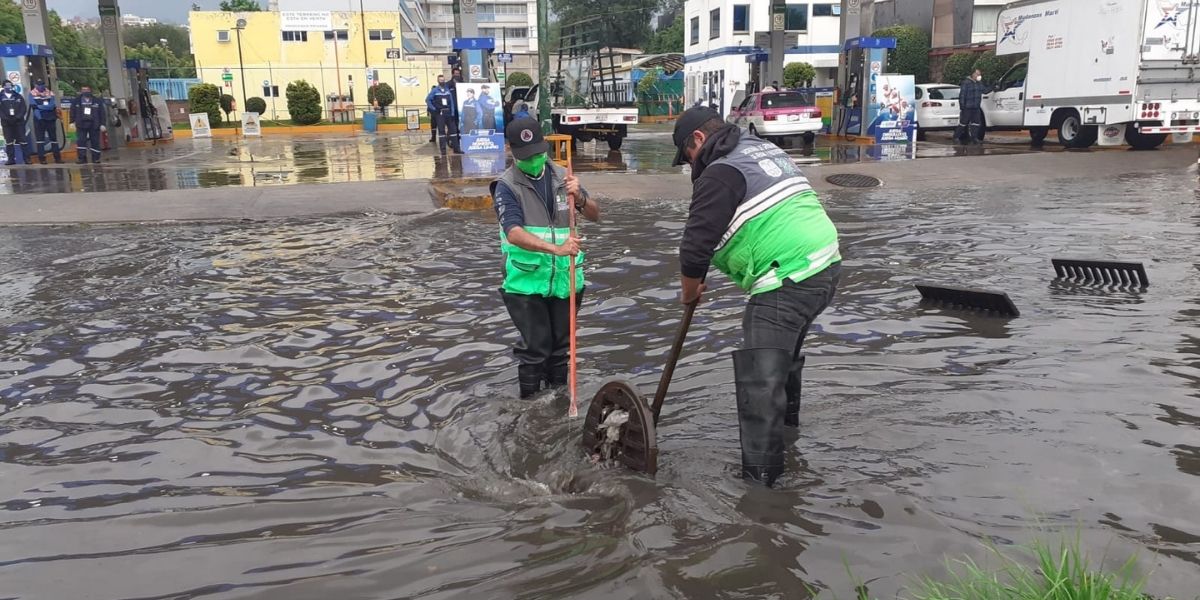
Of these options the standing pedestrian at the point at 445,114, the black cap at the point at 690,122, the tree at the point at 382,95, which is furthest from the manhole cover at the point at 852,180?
the tree at the point at 382,95

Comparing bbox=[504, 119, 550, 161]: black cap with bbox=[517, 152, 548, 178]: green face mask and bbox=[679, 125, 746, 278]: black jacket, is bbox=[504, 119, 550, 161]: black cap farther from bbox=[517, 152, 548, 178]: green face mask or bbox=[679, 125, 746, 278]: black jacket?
bbox=[679, 125, 746, 278]: black jacket

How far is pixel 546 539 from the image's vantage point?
11.9 feet

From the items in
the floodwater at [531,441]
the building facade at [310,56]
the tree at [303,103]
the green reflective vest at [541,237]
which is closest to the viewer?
the floodwater at [531,441]

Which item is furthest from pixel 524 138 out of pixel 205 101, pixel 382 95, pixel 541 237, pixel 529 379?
pixel 382 95

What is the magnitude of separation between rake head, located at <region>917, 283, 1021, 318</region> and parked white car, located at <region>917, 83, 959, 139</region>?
68.8 ft

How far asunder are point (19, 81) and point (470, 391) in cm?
2096

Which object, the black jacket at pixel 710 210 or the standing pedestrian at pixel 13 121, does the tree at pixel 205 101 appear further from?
the black jacket at pixel 710 210

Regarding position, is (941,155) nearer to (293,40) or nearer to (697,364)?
(697,364)

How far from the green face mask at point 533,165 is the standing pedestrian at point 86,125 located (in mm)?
20322

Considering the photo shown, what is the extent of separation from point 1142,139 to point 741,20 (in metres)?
28.9

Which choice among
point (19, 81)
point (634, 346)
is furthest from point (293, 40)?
point (634, 346)

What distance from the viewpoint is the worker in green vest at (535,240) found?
16.7 ft

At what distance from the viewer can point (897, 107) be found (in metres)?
23.0

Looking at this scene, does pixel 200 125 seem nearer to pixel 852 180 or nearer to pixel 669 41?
pixel 852 180
